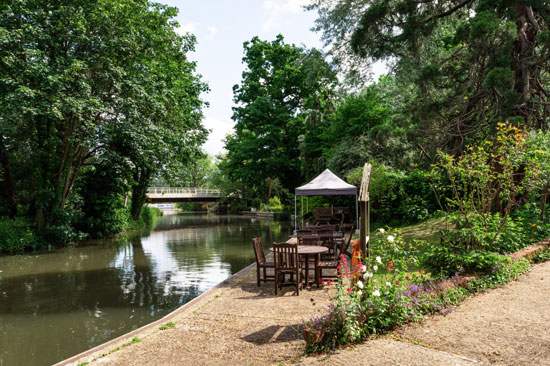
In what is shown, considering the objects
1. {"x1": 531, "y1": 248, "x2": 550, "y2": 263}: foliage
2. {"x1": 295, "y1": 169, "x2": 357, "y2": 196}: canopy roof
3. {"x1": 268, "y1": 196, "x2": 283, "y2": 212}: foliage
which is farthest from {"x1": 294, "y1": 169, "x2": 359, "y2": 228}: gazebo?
{"x1": 268, "y1": 196, "x2": 283, "y2": 212}: foliage

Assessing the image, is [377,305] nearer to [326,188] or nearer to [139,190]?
[326,188]

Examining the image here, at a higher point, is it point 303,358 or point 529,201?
point 529,201

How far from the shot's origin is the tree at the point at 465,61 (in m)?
10.3

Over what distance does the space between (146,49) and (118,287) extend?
1225 centimetres

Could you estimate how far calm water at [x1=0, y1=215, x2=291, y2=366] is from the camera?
6211 mm

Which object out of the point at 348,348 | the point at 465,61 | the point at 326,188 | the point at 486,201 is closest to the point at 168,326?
the point at 348,348

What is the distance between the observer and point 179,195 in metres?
53.2

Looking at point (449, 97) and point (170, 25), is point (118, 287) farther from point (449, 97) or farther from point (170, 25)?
point (170, 25)

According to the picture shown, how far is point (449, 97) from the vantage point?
1228cm

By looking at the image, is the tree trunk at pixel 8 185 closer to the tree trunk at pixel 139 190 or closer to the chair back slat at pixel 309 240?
the tree trunk at pixel 139 190

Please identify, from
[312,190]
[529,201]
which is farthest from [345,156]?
[529,201]

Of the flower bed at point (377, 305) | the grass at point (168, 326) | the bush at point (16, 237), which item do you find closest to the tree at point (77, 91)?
the bush at point (16, 237)

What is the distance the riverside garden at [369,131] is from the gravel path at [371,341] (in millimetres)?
292

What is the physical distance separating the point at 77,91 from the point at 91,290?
8.66 meters
